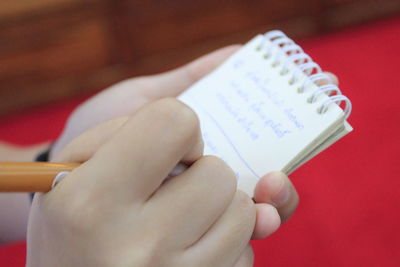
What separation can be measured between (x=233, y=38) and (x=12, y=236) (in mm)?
747

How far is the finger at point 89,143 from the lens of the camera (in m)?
0.33

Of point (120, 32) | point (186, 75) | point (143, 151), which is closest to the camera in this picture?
point (143, 151)

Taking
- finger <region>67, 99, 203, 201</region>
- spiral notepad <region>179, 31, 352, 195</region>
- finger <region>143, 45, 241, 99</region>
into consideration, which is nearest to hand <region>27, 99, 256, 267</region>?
finger <region>67, 99, 203, 201</region>

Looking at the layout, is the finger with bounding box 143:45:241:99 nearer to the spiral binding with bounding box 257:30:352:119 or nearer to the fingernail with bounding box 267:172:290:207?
the spiral binding with bounding box 257:30:352:119

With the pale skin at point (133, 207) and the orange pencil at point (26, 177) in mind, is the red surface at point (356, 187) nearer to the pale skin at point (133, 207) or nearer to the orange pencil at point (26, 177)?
the pale skin at point (133, 207)

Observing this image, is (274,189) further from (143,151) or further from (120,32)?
(120,32)

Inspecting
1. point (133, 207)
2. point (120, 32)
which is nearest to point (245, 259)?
point (133, 207)

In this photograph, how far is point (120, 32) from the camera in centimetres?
109

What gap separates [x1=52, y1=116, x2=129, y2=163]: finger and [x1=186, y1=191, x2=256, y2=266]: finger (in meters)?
0.11

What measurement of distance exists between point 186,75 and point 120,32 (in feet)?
1.91

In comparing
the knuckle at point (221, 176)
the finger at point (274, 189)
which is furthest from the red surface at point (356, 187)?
the knuckle at point (221, 176)

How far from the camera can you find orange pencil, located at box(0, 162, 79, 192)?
0.27 metres

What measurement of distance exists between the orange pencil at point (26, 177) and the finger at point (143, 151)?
3cm

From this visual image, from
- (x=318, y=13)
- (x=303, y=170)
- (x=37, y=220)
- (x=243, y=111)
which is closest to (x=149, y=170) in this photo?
(x=37, y=220)
